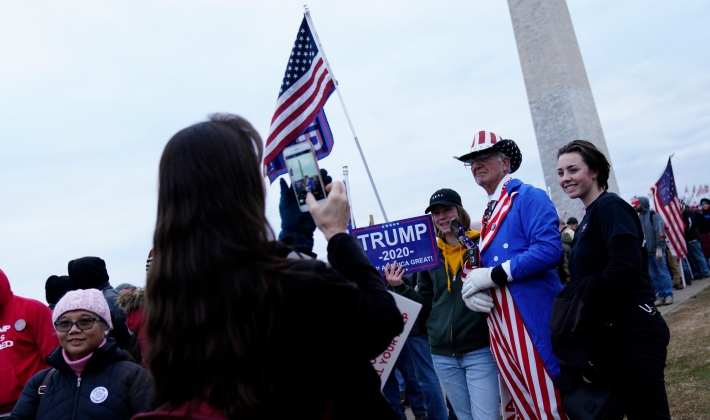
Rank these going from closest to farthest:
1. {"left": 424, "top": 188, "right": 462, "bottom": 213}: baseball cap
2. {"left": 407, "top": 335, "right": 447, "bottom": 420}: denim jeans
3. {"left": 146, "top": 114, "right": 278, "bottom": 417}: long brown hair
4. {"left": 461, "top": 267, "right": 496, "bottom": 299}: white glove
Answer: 1. {"left": 146, "top": 114, "right": 278, "bottom": 417}: long brown hair
2. {"left": 461, "top": 267, "right": 496, "bottom": 299}: white glove
3. {"left": 424, "top": 188, "right": 462, "bottom": 213}: baseball cap
4. {"left": 407, "top": 335, "right": 447, "bottom": 420}: denim jeans

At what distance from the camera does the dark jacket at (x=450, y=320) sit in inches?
160

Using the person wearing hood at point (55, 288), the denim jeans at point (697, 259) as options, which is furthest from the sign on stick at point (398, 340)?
the denim jeans at point (697, 259)

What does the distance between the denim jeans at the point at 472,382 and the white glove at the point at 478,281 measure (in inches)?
24.3

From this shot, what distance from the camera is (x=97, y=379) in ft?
10.2

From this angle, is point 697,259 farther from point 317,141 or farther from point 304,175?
point 304,175

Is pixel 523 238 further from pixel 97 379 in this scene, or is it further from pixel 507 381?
pixel 97 379

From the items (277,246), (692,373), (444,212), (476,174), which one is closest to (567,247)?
(692,373)

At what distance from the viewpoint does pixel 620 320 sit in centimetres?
308

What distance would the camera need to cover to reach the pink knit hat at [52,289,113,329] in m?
3.32

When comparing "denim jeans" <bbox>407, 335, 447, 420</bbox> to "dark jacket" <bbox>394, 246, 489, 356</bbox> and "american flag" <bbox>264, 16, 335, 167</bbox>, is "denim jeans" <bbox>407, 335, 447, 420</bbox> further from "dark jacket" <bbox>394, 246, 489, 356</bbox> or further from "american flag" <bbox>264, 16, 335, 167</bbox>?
"american flag" <bbox>264, 16, 335, 167</bbox>

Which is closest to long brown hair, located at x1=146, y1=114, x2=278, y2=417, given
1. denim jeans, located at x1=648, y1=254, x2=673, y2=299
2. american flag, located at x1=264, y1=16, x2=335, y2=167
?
american flag, located at x1=264, y1=16, x2=335, y2=167

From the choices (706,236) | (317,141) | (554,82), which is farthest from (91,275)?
(554,82)

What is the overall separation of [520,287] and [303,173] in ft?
6.16

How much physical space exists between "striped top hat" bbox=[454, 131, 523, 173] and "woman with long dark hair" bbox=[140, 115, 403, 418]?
223 centimetres
